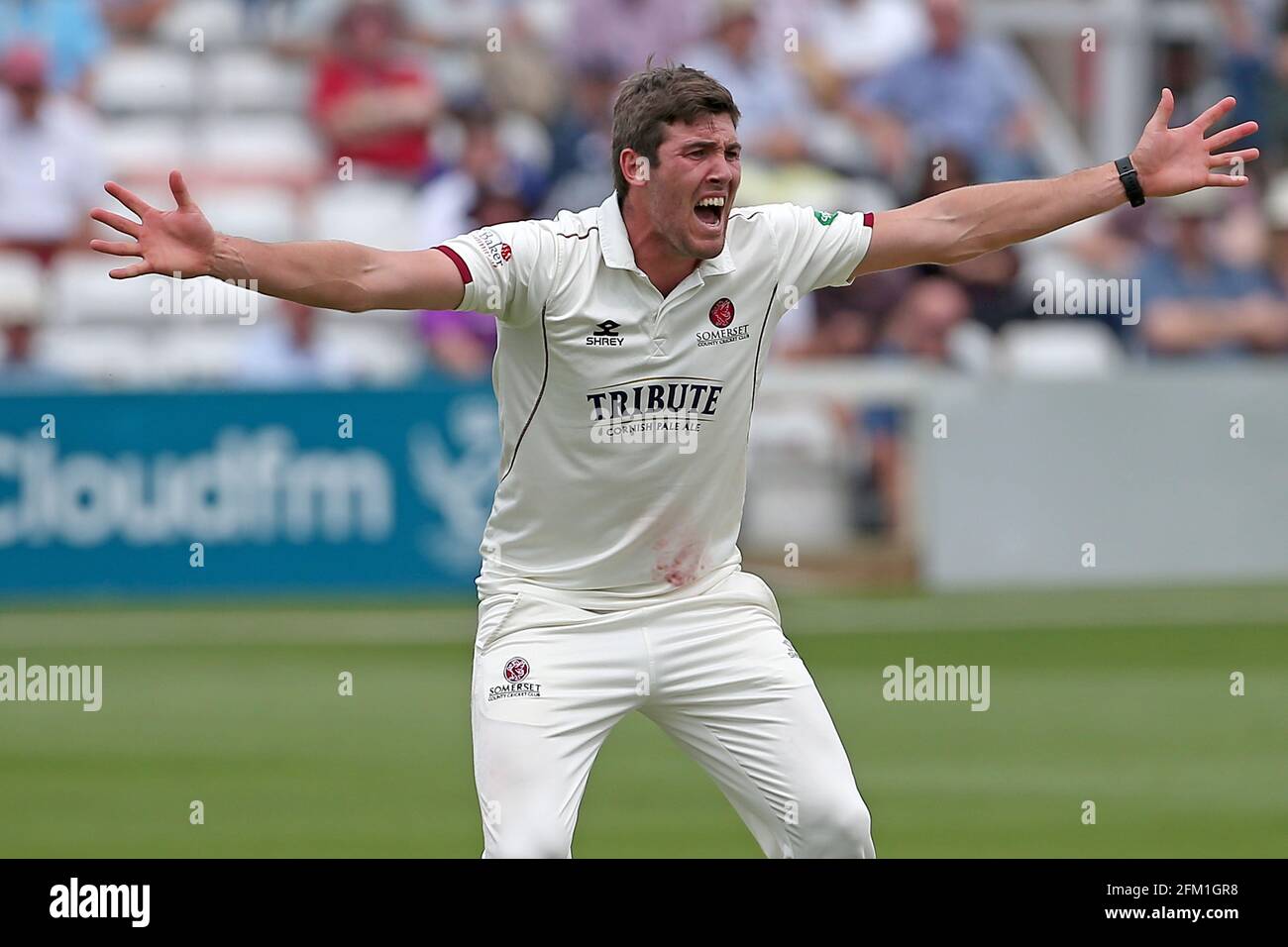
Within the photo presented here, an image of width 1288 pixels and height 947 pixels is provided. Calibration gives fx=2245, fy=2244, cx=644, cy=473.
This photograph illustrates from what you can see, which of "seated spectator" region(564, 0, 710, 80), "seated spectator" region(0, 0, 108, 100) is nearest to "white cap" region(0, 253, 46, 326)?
"seated spectator" region(0, 0, 108, 100)

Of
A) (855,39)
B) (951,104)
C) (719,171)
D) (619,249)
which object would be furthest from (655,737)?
(855,39)

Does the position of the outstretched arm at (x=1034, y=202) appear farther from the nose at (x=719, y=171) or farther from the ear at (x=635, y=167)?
the ear at (x=635, y=167)

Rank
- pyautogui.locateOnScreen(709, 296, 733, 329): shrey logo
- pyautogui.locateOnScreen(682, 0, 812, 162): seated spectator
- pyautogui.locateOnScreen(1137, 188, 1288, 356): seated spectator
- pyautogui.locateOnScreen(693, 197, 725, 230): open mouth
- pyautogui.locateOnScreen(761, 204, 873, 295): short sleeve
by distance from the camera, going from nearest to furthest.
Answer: pyautogui.locateOnScreen(693, 197, 725, 230): open mouth, pyautogui.locateOnScreen(709, 296, 733, 329): shrey logo, pyautogui.locateOnScreen(761, 204, 873, 295): short sleeve, pyautogui.locateOnScreen(1137, 188, 1288, 356): seated spectator, pyautogui.locateOnScreen(682, 0, 812, 162): seated spectator

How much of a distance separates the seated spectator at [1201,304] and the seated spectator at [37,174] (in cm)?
881

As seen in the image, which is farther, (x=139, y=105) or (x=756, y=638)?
(x=139, y=105)

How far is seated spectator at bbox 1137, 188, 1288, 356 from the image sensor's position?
18.4 meters

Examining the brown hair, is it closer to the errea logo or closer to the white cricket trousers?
the errea logo

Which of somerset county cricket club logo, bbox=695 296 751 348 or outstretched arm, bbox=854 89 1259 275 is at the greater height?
outstretched arm, bbox=854 89 1259 275

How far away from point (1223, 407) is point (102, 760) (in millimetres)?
8768

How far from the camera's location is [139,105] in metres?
20.3
